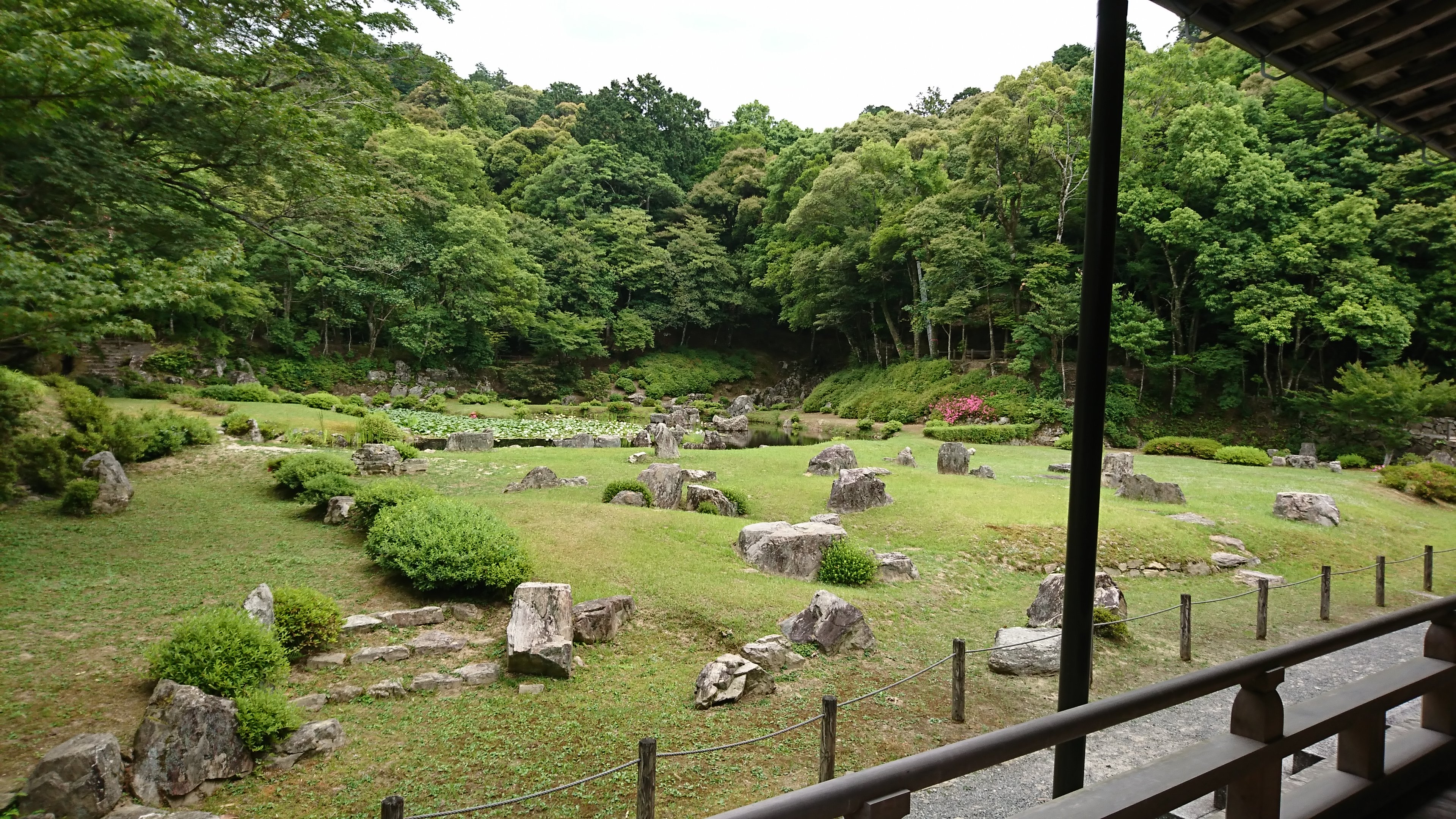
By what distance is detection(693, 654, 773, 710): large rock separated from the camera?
19.6 feet

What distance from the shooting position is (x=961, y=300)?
94.9 ft

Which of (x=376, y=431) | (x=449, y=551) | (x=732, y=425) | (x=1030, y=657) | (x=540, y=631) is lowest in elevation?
(x=1030, y=657)

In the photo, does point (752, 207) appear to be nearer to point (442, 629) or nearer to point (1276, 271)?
point (1276, 271)

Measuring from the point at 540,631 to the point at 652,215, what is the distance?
4611 cm

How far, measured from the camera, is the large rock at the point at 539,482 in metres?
13.3

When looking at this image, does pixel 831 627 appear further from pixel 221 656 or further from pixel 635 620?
pixel 221 656

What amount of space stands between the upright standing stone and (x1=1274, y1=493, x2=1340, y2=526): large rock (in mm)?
6097

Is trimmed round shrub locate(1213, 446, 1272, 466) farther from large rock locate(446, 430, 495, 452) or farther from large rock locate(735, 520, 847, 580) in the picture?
large rock locate(446, 430, 495, 452)

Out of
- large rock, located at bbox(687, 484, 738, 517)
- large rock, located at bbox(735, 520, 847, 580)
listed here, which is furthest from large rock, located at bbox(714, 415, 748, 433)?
large rock, located at bbox(735, 520, 847, 580)

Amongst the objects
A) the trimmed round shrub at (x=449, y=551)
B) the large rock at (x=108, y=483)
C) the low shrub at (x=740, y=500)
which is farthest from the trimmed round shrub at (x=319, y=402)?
the trimmed round shrub at (x=449, y=551)

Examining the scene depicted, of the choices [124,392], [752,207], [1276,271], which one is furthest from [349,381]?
[1276,271]

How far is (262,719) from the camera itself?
4.84 meters

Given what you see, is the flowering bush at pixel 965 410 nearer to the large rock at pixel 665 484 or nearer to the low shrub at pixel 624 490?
the large rock at pixel 665 484

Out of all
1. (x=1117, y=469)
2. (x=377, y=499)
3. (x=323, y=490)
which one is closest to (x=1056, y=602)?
(x=1117, y=469)
